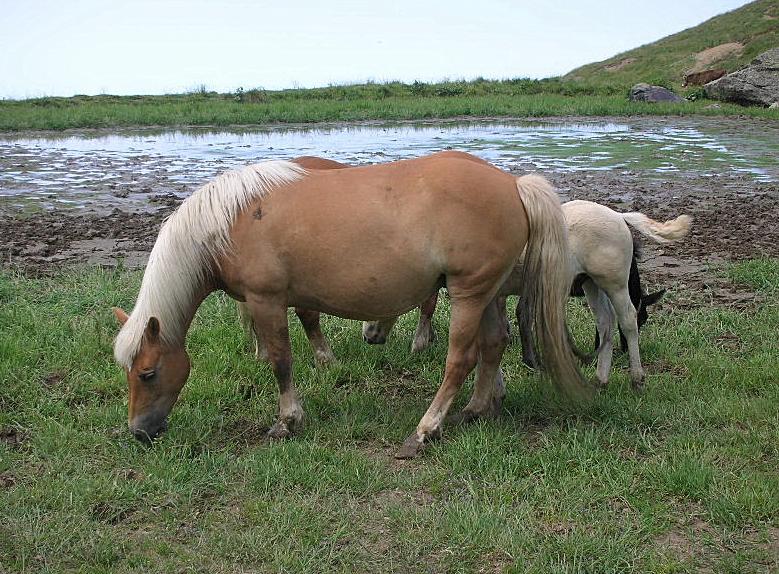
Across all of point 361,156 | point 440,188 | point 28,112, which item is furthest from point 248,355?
point 28,112

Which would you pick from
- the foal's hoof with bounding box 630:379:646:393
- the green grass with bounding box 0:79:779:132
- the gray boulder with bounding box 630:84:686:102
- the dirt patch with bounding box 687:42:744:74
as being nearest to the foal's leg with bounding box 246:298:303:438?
the foal's hoof with bounding box 630:379:646:393

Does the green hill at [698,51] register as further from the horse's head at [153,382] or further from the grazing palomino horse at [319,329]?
the horse's head at [153,382]

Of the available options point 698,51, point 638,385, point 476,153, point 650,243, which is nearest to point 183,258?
point 638,385

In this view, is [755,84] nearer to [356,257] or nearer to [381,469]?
[356,257]

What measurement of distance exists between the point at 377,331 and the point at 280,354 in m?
1.27

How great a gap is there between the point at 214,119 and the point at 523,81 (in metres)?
19.4

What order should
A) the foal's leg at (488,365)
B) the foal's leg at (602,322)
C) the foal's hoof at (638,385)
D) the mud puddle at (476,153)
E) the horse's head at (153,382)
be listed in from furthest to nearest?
the mud puddle at (476,153) → the foal's leg at (602,322) → the foal's hoof at (638,385) → the foal's leg at (488,365) → the horse's head at (153,382)

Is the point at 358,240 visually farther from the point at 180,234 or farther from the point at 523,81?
the point at 523,81

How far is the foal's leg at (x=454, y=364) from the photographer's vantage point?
432 centimetres

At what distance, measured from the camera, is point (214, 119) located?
26.1m

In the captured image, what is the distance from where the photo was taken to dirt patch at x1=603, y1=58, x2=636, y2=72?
49625 mm

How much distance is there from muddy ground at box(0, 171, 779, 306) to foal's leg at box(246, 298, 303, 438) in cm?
377

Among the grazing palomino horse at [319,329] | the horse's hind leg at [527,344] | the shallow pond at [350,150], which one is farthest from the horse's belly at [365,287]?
the shallow pond at [350,150]

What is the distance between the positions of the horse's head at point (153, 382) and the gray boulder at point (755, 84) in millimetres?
A: 27241
